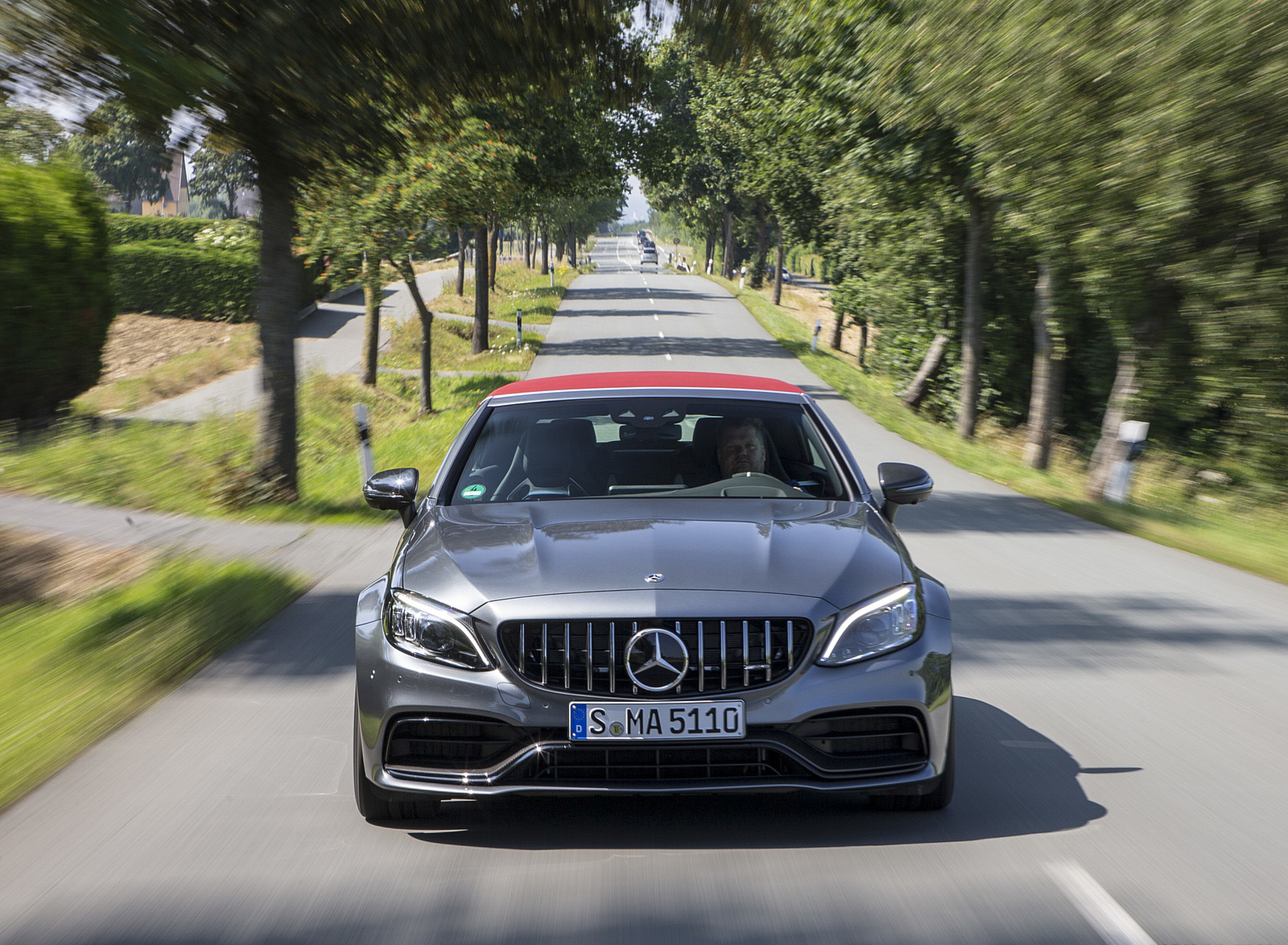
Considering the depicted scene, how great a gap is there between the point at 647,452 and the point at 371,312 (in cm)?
2123

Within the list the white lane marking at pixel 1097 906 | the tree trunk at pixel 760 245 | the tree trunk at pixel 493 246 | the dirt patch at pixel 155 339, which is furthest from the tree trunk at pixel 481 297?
the white lane marking at pixel 1097 906

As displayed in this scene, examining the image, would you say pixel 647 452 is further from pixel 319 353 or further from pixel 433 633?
pixel 319 353

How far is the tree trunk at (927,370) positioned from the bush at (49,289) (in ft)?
55.2

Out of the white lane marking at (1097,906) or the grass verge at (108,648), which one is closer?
the white lane marking at (1097,906)

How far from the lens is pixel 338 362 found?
32.0 metres

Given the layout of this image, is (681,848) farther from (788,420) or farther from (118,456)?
(118,456)

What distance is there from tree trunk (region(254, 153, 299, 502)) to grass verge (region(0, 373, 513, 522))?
0.28 m

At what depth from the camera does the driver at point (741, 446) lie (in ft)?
16.6

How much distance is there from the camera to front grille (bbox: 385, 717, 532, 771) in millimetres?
3561

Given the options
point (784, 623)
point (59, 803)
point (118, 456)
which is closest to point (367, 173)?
point (118, 456)

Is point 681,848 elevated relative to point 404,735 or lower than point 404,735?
lower

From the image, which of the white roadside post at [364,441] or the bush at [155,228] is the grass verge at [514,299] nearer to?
the bush at [155,228]

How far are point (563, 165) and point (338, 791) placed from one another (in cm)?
2823

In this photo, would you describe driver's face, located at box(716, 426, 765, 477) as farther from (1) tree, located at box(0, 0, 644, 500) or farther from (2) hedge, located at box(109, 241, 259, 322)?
(2) hedge, located at box(109, 241, 259, 322)
